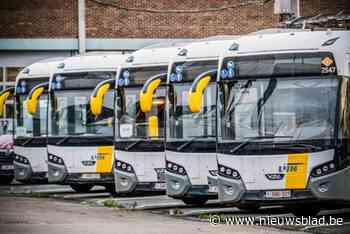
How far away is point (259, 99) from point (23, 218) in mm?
4020

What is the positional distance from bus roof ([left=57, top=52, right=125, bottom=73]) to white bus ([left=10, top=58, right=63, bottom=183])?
0.91 meters

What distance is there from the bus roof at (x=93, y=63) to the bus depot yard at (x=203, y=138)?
0.03m

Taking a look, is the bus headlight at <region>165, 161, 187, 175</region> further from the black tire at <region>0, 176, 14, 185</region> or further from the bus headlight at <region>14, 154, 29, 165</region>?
the black tire at <region>0, 176, 14, 185</region>

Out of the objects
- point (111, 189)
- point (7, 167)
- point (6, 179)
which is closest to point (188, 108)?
point (111, 189)

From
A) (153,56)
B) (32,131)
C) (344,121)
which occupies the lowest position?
(32,131)

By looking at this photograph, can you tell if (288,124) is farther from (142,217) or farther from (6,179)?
(6,179)

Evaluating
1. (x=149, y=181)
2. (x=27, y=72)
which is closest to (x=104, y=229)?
(x=149, y=181)

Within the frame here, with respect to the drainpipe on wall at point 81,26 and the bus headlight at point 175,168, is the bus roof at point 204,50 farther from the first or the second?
the drainpipe on wall at point 81,26

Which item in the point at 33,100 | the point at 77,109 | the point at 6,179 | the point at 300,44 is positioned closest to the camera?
the point at 300,44

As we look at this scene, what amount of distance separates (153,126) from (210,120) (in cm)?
247

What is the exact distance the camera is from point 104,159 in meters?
25.9

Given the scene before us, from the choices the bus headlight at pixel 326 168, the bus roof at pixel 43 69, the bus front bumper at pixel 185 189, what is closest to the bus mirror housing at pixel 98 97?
the bus front bumper at pixel 185 189

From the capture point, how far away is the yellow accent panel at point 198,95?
62.8ft

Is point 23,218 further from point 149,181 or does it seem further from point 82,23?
point 82,23
